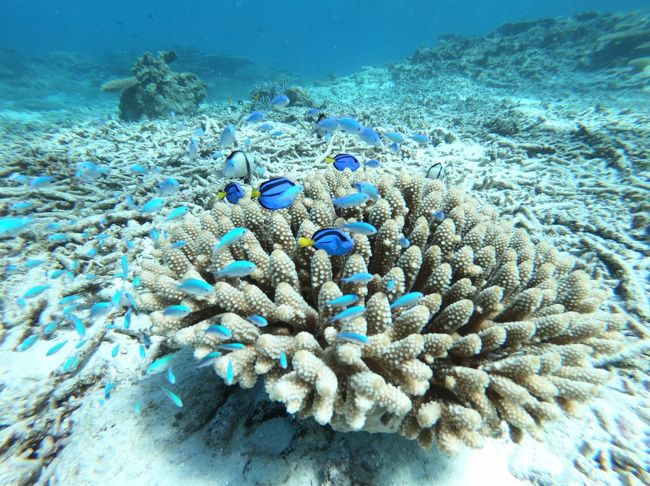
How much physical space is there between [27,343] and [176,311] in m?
2.35

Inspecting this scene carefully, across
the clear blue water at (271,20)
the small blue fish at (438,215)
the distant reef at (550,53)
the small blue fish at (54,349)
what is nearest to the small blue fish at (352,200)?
the small blue fish at (438,215)

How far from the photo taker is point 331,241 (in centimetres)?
243

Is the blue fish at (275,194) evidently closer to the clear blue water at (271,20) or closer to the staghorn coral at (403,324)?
the staghorn coral at (403,324)

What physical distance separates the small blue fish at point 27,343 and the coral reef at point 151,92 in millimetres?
15666

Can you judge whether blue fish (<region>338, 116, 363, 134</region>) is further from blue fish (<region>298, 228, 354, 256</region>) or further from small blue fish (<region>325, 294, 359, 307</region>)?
small blue fish (<region>325, 294, 359, 307</region>)

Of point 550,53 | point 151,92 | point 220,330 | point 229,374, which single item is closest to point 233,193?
point 220,330

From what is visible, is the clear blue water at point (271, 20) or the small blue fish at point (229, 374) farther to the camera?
the clear blue water at point (271, 20)

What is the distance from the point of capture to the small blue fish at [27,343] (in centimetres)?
335

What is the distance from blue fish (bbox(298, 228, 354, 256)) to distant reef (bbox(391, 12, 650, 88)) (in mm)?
24452

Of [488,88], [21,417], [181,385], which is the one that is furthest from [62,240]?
[488,88]

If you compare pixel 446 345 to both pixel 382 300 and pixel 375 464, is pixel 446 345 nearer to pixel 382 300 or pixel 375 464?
pixel 382 300

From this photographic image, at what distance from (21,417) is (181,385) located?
1.55 meters

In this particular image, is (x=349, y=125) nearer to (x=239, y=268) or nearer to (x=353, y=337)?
(x=239, y=268)

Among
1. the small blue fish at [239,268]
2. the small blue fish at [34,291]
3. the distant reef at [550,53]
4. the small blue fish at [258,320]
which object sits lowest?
the small blue fish at [34,291]
